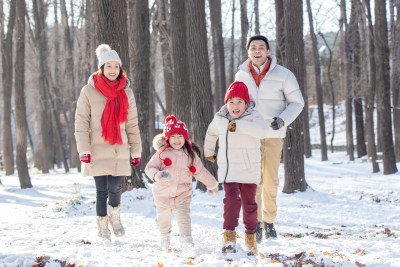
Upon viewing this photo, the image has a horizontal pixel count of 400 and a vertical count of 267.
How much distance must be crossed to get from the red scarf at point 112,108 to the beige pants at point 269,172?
175 centimetres

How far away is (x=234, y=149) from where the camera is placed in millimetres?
4609

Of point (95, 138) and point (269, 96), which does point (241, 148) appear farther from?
point (95, 138)

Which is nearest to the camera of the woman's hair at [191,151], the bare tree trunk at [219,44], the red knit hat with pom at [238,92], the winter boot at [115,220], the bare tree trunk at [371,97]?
the red knit hat with pom at [238,92]

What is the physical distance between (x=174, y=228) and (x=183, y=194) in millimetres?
1766

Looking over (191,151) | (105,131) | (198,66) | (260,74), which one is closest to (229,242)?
(191,151)

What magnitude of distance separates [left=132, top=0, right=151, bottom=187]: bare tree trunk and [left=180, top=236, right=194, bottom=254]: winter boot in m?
4.72

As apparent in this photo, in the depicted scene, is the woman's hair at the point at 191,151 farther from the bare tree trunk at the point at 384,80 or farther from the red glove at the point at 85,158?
the bare tree trunk at the point at 384,80

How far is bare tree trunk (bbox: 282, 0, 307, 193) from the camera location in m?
9.84

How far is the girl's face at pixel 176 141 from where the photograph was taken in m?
4.80

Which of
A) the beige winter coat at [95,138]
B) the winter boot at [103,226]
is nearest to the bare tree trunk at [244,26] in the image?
the beige winter coat at [95,138]

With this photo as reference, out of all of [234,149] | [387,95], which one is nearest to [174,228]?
[234,149]

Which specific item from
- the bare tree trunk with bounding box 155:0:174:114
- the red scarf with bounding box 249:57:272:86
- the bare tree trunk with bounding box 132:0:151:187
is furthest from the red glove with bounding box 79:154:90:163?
the bare tree trunk with bounding box 155:0:174:114

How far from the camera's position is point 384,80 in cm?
1408

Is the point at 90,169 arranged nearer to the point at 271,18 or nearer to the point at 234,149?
the point at 234,149
